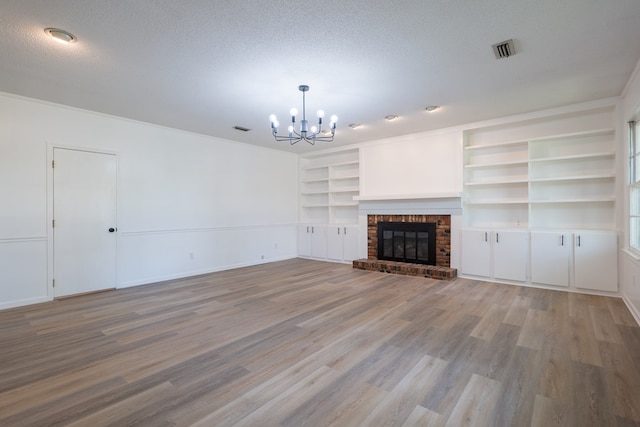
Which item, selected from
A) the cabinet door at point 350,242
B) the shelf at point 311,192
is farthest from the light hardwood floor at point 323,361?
the shelf at point 311,192

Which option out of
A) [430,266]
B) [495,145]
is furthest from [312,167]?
[495,145]

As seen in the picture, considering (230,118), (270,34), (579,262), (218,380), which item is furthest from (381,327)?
(230,118)

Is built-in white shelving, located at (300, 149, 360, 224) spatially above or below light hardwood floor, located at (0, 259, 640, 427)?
above

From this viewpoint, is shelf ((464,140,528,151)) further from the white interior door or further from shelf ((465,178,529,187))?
the white interior door

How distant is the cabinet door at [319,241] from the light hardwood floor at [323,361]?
3093 millimetres

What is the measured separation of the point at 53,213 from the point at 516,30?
19.1 feet

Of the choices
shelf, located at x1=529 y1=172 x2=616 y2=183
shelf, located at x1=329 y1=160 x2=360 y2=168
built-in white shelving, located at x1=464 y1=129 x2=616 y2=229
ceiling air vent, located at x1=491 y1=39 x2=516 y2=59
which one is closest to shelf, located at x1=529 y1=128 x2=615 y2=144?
built-in white shelving, located at x1=464 y1=129 x2=616 y2=229

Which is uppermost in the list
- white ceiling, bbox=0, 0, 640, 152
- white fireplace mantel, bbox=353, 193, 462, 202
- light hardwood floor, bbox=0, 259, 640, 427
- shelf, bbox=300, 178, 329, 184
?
white ceiling, bbox=0, 0, 640, 152

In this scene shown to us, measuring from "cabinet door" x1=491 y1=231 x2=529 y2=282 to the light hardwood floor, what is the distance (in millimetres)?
561

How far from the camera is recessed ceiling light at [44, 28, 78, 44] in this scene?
2.53 metres

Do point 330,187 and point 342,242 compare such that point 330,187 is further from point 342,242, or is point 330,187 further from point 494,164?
point 494,164

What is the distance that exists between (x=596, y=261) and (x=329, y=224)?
4733 millimetres

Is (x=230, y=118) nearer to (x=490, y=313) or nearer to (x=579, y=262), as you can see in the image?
(x=490, y=313)

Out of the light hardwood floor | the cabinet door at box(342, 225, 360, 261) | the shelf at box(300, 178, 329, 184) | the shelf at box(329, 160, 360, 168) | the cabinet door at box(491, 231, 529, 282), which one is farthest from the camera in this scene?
the shelf at box(300, 178, 329, 184)
